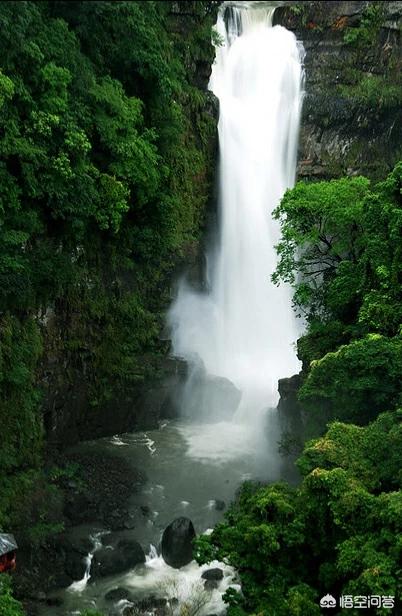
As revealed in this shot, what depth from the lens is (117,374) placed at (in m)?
21.9

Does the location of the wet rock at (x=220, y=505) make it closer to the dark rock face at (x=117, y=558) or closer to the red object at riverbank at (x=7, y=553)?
the dark rock face at (x=117, y=558)

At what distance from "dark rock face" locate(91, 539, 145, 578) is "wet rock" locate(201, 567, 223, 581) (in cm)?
179

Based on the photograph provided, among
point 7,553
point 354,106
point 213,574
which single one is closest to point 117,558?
point 213,574

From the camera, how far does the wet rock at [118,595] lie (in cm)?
1474

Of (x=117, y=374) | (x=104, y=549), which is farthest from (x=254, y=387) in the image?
(x=104, y=549)

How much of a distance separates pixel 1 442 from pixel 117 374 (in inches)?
219

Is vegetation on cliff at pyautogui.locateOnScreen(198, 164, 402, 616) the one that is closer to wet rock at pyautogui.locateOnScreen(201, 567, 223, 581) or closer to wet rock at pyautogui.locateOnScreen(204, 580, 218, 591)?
wet rock at pyautogui.locateOnScreen(204, 580, 218, 591)

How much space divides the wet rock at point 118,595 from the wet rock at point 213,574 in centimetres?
197

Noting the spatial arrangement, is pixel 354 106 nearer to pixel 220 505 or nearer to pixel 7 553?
pixel 220 505

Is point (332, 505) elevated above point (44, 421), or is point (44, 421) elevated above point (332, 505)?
point (44, 421)

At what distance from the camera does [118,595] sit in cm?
1484

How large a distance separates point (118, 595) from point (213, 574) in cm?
243

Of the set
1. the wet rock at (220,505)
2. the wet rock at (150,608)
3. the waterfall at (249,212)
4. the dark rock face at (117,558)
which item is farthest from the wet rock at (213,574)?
the waterfall at (249,212)

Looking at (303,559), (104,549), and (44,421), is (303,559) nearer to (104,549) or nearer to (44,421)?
(104,549)
